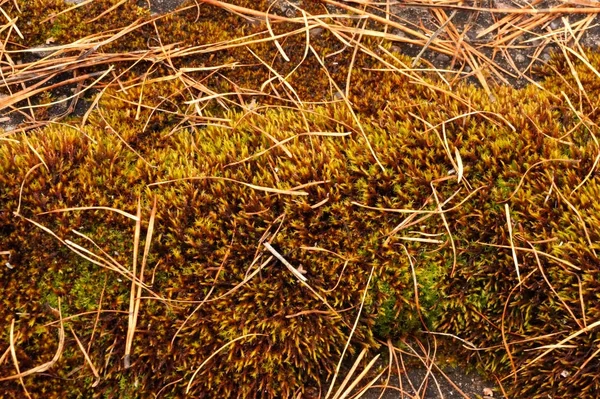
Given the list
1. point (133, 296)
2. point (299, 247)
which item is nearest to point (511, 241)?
point (299, 247)

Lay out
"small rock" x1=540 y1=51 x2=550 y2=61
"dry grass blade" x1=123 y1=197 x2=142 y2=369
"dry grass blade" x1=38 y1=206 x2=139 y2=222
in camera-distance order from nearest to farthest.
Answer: "dry grass blade" x1=123 y1=197 x2=142 y2=369, "dry grass blade" x1=38 y1=206 x2=139 y2=222, "small rock" x1=540 y1=51 x2=550 y2=61

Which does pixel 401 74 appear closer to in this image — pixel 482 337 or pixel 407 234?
pixel 407 234

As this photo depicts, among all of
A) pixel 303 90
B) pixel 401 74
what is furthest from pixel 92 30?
pixel 401 74

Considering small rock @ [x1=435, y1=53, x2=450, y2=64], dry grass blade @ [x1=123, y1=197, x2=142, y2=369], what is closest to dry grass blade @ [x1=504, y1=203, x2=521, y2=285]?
small rock @ [x1=435, y1=53, x2=450, y2=64]

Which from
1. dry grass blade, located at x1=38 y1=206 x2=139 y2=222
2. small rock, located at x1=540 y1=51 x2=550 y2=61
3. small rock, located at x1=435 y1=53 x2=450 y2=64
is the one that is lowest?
small rock, located at x1=540 y1=51 x2=550 y2=61

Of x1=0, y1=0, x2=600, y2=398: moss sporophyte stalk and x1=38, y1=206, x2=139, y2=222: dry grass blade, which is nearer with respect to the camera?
x1=0, y1=0, x2=600, y2=398: moss sporophyte stalk

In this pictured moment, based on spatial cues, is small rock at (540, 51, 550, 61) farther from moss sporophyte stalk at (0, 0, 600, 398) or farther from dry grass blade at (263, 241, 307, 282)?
dry grass blade at (263, 241, 307, 282)

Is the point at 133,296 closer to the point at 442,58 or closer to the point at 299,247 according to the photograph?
the point at 299,247

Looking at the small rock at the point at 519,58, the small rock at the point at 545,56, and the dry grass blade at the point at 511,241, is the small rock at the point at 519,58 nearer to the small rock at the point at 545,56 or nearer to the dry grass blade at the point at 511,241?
the small rock at the point at 545,56
